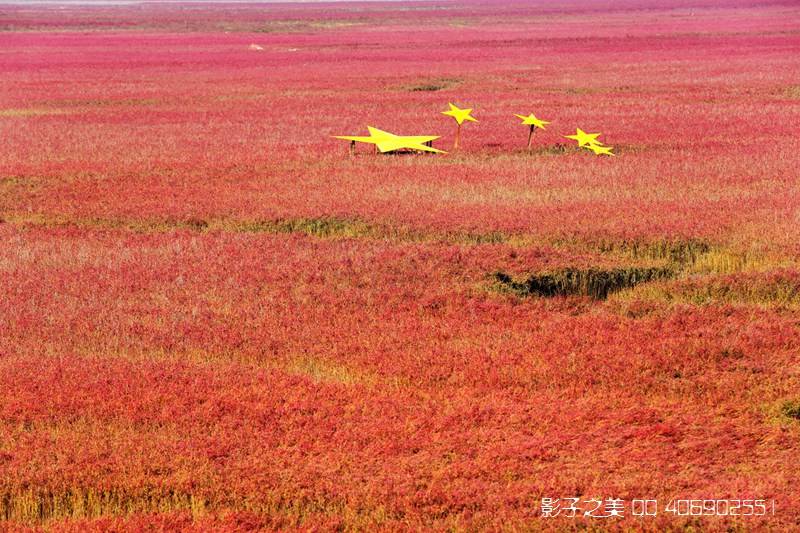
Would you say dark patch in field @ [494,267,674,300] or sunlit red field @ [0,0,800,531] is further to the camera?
dark patch in field @ [494,267,674,300]

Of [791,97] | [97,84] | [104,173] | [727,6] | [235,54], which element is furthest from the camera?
[727,6]

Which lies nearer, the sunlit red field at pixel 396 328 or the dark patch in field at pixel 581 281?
the sunlit red field at pixel 396 328

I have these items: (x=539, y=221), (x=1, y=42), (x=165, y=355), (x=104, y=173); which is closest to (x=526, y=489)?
(x=165, y=355)

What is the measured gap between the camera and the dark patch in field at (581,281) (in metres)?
11.6

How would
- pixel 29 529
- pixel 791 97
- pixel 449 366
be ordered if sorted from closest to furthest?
pixel 29 529, pixel 449 366, pixel 791 97

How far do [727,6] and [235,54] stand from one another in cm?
9622

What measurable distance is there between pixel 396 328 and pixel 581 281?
2838mm

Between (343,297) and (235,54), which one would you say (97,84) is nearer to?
(235,54)

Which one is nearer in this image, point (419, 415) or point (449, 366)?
point (419, 415)

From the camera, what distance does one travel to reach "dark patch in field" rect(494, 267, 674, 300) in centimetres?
1155

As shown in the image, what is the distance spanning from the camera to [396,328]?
1009cm

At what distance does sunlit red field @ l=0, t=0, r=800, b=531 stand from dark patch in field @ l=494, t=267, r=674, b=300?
0.03m

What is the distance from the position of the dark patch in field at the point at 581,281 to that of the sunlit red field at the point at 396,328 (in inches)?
1.3

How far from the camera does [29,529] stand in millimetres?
6160
